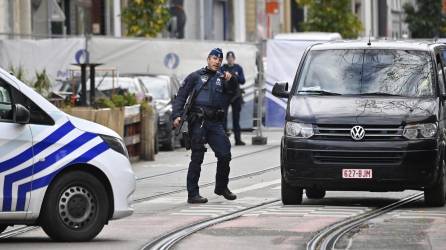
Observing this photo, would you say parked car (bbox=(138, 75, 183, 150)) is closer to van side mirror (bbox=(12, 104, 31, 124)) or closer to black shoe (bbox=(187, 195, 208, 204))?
black shoe (bbox=(187, 195, 208, 204))

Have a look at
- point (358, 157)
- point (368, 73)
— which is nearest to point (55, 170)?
point (358, 157)

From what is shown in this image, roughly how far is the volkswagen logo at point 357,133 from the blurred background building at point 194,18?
603 inches

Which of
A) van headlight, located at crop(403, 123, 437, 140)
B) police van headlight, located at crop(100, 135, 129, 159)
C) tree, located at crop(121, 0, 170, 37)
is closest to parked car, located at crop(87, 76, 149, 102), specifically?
tree, located at crop(121, 0, 170, 37)

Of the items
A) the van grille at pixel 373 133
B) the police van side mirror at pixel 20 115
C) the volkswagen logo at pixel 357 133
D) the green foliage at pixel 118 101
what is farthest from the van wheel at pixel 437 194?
the green foliage at pixel 118 101

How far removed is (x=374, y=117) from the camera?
1642 centimetres

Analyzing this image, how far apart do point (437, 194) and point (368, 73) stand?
5.61 feet

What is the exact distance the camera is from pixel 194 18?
184 feet

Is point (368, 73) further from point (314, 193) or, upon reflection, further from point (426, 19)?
point (426, 19)

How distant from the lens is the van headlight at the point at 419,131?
53.8ft

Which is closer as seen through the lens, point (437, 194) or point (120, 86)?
point (437, 194)

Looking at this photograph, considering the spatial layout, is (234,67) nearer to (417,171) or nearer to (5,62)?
(5,62)

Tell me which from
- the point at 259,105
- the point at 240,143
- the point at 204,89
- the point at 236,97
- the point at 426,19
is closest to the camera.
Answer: the point at 204,89

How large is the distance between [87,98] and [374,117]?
1180 cm

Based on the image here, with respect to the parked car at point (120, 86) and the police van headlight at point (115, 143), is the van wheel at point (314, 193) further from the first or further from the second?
the parked car at point (120, 86)
